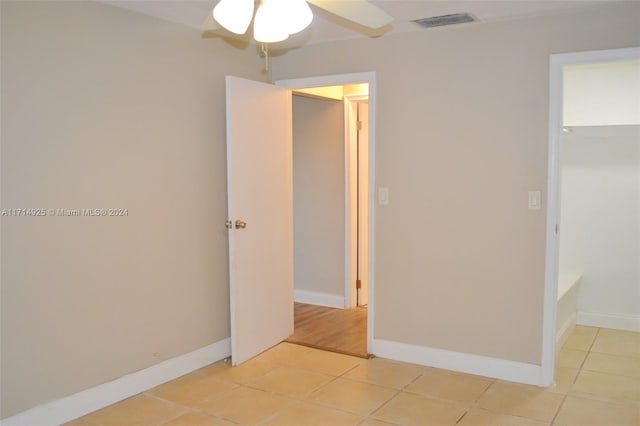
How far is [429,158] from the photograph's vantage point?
3555 millimetres

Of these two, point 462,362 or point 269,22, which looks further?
point 462,362

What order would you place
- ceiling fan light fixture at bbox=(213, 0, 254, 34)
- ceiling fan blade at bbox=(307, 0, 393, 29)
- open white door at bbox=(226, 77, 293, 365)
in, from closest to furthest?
ceiling fan light fixture at bbox=(213, 0, 254, 34) < ceiling fan blade at bbox=(307, 0, 393, 29) < open white door at bbox=(226, 77, 293, 365)

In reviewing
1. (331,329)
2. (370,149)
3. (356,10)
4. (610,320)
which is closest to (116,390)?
(331,329)

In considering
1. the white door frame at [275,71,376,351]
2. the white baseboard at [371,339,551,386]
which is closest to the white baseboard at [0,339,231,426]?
the white door frame at [275,71,376,351]

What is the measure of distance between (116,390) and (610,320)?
12.7 feet

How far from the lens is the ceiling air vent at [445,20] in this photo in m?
3.15

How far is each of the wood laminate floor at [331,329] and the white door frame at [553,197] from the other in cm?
124

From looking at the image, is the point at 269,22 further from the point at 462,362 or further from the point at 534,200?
the point at 462,362

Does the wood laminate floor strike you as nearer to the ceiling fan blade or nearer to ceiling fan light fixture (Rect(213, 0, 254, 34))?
the ceiling fan blade

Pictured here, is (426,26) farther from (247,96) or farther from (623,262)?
(623,262)

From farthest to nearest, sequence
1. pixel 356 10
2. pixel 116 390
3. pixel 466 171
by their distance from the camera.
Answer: pixel 466 171 → pixel 116 390 → pixel 356 10

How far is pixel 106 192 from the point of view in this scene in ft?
9.73

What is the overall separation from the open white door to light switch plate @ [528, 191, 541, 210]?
177cm

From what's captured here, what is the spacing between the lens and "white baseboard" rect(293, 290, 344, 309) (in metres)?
5.12
